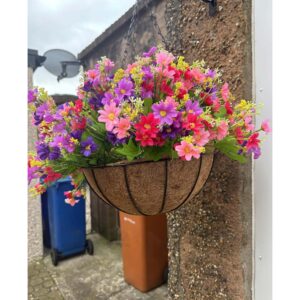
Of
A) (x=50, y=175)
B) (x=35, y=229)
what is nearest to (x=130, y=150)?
(x=50, y=175)

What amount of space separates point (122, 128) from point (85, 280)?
237 centimetres

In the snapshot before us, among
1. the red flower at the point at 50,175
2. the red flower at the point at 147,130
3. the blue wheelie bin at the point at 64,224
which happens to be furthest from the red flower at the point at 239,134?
the blue wheelie bin at the point at 64,224

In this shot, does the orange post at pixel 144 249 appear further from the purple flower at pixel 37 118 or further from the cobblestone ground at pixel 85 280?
the purple flower at pixel 37 118

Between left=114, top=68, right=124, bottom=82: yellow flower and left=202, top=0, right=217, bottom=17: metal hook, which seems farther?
left=202, top=0, right=217, bottom=17: metal hook

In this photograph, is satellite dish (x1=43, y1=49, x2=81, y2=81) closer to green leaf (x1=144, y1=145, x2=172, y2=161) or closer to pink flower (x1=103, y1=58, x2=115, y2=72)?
pink flower (x1=103, y1=58, x2=115, y2=72)

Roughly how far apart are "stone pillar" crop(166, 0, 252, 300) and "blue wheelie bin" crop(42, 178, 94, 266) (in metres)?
1.95

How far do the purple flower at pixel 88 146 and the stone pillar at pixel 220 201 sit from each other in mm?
550

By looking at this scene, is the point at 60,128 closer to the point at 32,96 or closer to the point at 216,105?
the point at 32,96

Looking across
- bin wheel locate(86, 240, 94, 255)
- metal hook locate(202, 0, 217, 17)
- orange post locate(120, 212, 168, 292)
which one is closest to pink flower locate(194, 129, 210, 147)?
metal hook locate(202, 0, 217, 17)

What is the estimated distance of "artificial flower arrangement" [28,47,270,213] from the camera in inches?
23.4
